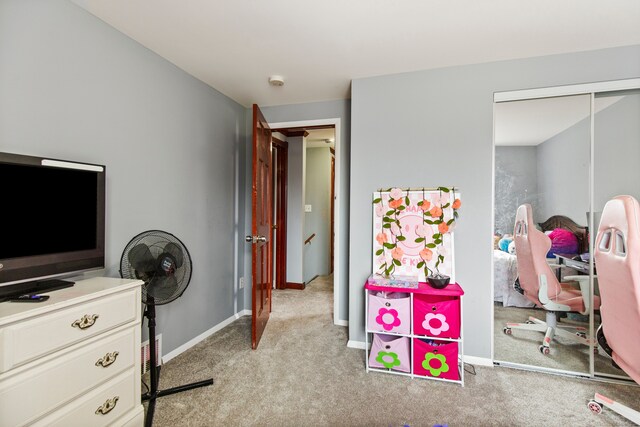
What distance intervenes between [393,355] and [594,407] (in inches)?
45.9

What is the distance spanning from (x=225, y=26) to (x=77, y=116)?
1046mm

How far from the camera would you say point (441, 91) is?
8.05 feet

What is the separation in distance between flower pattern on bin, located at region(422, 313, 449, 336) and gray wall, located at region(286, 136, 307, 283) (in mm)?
2634

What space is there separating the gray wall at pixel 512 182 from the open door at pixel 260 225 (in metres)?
1.97

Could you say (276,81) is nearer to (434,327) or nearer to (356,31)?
(356,31)

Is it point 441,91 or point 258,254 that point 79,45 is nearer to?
point 258,254

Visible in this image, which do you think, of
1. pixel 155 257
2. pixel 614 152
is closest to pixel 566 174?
pixel 614 152

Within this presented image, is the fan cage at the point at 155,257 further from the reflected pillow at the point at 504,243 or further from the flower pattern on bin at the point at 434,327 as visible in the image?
the reflected pillow at the point at 504,243

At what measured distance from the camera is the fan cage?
5.69ft

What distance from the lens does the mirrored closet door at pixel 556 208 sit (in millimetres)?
2143

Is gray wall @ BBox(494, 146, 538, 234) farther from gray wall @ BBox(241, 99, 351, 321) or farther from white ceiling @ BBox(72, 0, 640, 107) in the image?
gray wall @ BBox(241, 99, 351, 321)

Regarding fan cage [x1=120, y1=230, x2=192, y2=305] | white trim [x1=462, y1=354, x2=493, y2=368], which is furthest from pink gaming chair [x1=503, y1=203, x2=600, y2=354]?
fan cage [x1=120, y1=230, x2=192, y2=305]

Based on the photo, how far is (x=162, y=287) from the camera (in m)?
1.85

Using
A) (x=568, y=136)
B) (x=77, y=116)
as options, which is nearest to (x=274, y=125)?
(x=77, y=116)
